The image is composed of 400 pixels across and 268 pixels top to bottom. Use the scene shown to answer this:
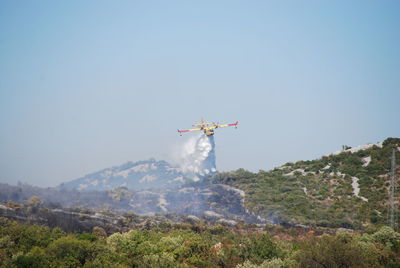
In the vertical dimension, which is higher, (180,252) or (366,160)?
(366,160)

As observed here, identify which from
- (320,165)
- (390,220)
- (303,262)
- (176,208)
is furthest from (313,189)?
(303,262)

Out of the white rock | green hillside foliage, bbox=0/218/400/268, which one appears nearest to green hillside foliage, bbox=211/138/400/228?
the white rock

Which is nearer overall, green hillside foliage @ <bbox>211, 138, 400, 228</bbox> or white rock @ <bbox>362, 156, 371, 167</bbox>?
Result: green hillside foliage @ <bbox>211, 138, 400, 228</bbox>

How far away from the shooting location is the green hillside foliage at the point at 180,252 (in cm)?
5800

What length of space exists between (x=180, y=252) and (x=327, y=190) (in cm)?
8285

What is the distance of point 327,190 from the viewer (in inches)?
5541

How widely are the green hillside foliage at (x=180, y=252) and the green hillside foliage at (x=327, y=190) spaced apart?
4096cm

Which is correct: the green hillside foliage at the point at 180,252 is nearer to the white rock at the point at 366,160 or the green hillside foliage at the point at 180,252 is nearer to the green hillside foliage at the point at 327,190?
the green hillside foliage at the point at 327,190

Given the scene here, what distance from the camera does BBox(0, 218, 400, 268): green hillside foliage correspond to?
5800 cm

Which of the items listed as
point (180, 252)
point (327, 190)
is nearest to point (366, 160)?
point (327, 190)

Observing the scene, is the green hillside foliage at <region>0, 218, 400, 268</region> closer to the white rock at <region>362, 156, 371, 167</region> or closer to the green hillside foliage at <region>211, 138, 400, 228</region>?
the green hillside foliage at <region>211, 138, 400, 228</region>

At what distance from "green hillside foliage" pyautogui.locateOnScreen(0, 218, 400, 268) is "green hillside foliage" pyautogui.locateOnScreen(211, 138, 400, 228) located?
41.0 m

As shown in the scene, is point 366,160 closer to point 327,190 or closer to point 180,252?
point 327,190

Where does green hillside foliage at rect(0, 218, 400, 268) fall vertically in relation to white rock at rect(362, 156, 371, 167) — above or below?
below
